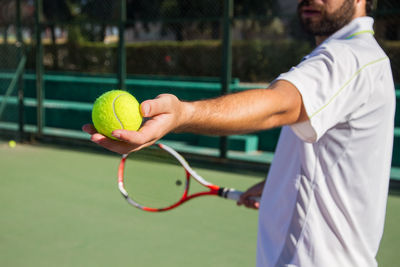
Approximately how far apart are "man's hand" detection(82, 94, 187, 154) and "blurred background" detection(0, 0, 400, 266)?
2340 mm

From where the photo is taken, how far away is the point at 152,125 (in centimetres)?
105

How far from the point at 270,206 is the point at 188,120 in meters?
0.58

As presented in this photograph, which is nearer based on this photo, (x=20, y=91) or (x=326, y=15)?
(x=326, y=15)

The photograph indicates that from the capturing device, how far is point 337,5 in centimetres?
Answer: 152

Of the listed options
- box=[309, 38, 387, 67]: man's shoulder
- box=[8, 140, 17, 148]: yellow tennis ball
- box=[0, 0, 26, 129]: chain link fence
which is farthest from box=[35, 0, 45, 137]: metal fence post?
box=[309, 38, 387, 67]: man's shoulder

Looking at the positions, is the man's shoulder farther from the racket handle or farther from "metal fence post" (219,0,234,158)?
"metal fence post" (219,0,234,158)

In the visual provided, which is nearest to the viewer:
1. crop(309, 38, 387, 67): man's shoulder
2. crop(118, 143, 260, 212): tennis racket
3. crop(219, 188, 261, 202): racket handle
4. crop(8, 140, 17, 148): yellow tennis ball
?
crop(309, 38, 387, 67): man's shoulder

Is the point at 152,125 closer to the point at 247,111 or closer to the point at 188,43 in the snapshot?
the point at 247,111

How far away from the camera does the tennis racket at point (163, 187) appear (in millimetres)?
2877

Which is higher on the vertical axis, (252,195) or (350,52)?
(350,52)

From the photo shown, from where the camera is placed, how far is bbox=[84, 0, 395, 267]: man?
1.19m

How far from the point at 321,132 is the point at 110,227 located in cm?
286

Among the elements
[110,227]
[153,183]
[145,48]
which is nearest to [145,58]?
[145,48]

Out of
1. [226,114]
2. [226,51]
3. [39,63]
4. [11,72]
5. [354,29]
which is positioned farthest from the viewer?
[11,72]
